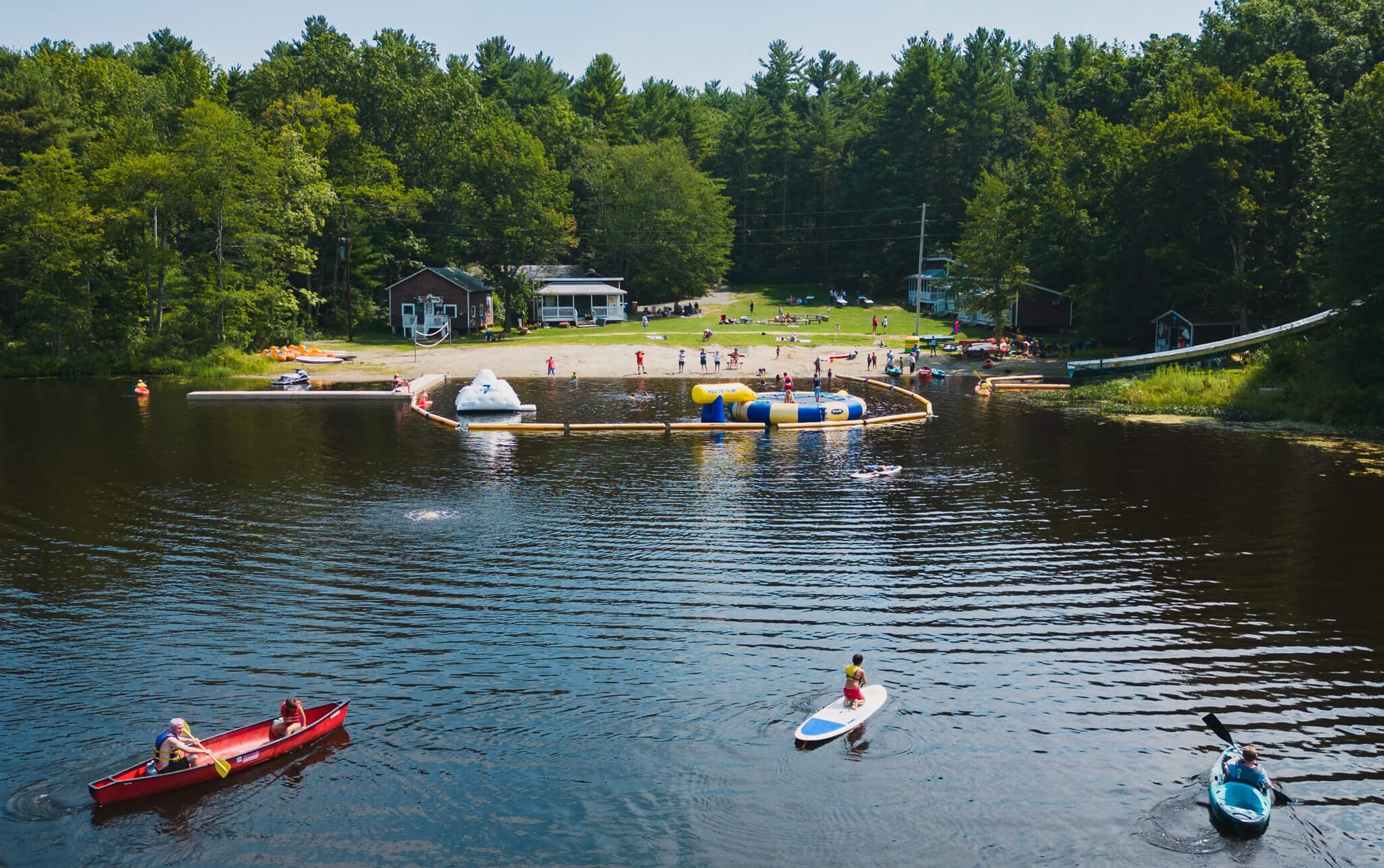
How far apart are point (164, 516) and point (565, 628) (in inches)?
739

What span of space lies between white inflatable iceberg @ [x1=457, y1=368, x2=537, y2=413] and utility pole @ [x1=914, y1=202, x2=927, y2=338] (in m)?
49.2

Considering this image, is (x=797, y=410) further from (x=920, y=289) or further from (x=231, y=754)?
(x=920, y=289)

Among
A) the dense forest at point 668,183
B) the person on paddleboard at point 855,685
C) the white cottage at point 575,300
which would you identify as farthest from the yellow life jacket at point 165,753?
the white cottage at point 575,300

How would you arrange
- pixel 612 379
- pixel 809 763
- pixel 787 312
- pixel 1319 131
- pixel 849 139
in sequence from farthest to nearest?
1. pixel 849 139
2. pixel 787 312
3. pixel 612 379
4. pixel 1319 131
5. pixel 809 763

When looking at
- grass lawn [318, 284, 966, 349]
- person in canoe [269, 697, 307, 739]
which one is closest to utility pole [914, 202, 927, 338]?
grass lawn [318, 284, 966, 349]

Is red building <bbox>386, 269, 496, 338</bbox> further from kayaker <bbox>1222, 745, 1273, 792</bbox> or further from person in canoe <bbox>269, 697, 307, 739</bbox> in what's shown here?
kayaker <bbox>1222, 745, 1273, 792</bbox>

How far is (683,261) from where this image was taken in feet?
388

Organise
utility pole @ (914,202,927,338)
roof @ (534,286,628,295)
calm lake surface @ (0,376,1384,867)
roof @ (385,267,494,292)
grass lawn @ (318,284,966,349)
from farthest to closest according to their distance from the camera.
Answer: roof @ (534,286,628,295) → utility pole @ (914,202,927,338) → roof @ (385,267,494,292) → grass lawn @ (318,284,966,349) → calm lake surface @ (0,376,1384,867)

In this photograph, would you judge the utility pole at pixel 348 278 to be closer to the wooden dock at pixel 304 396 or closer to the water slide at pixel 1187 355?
the wooden dock at pixel 304 396

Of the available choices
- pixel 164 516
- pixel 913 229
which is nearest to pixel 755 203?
pixel 913 229

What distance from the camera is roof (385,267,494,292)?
9781 cm

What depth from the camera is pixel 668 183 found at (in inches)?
4643

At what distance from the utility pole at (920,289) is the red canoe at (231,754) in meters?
A: 82.2

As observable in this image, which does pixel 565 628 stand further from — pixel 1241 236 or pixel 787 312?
pixel 787 312
